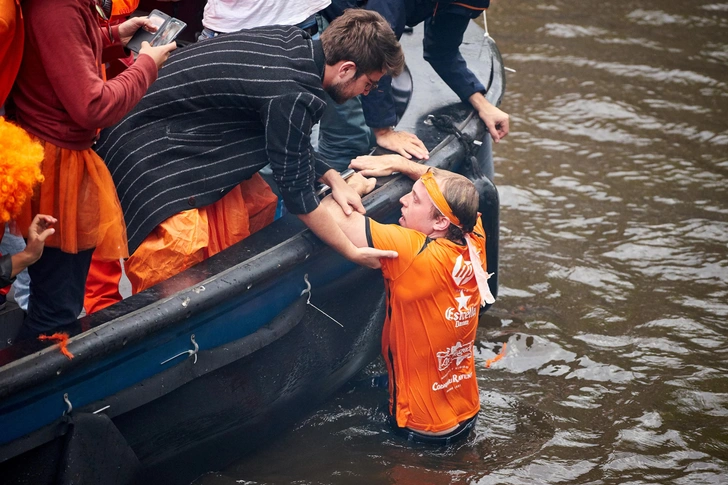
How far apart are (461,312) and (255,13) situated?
4.76 ft

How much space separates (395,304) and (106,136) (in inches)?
47.3

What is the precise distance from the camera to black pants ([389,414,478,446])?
333 cm

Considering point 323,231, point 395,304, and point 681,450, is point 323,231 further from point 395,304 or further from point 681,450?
point 681,450

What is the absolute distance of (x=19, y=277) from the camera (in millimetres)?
3002

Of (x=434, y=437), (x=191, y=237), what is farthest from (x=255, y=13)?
(x=434, y=437)

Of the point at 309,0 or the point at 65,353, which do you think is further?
the point at 309,0

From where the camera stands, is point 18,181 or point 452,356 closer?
point 18,181

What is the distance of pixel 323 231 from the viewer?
296cm

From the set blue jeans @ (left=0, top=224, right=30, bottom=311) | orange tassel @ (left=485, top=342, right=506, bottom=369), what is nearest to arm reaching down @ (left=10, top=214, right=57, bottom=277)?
blue jeans @ (left=0, top=224, right=30, bottom=311)

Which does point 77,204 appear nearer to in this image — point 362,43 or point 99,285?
point 99,285

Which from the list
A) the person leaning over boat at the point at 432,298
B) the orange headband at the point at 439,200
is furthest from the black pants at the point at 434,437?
the orange headband at the point at 439,200

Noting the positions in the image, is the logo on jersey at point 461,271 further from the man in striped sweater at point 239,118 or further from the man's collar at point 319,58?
the man's collar at point 319,58

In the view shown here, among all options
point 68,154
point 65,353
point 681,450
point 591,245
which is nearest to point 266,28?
point 68,154

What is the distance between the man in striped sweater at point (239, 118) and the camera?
2793 millimetres
